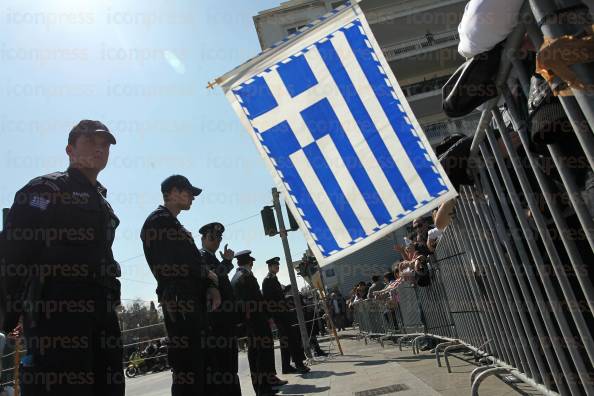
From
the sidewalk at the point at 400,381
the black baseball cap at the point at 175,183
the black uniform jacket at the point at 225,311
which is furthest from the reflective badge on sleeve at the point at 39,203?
the sidewalk at the point at 400,381

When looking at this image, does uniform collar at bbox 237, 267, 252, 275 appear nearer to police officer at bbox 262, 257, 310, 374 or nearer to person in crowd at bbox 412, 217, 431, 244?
police officer at bbox 262, 257, 310, 374

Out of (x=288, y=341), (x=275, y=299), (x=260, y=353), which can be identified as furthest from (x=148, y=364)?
(x=260, y=353)

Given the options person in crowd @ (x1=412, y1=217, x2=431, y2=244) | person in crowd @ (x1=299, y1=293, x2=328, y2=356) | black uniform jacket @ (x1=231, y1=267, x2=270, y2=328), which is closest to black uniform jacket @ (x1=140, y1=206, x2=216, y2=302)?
black uniform jacket @ (x1=231, y1=267, x2=270, y2=328)

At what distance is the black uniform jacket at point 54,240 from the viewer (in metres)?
2.08

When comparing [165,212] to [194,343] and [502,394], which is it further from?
[502,394]

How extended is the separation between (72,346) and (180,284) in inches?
55.1

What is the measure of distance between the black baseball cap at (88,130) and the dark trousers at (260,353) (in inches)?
166

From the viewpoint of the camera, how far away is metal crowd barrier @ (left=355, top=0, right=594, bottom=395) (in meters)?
1.48

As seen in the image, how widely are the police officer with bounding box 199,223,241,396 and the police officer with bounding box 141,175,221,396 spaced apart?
329 mm

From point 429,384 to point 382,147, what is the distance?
2691 millimetres

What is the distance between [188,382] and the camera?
3225 millimetres

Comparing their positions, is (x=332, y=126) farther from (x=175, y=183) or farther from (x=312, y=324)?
(x=312, y=324)

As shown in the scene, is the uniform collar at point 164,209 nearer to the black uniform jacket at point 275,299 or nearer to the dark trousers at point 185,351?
the dark trousers at point 185,351

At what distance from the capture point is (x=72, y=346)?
2.07 meters
